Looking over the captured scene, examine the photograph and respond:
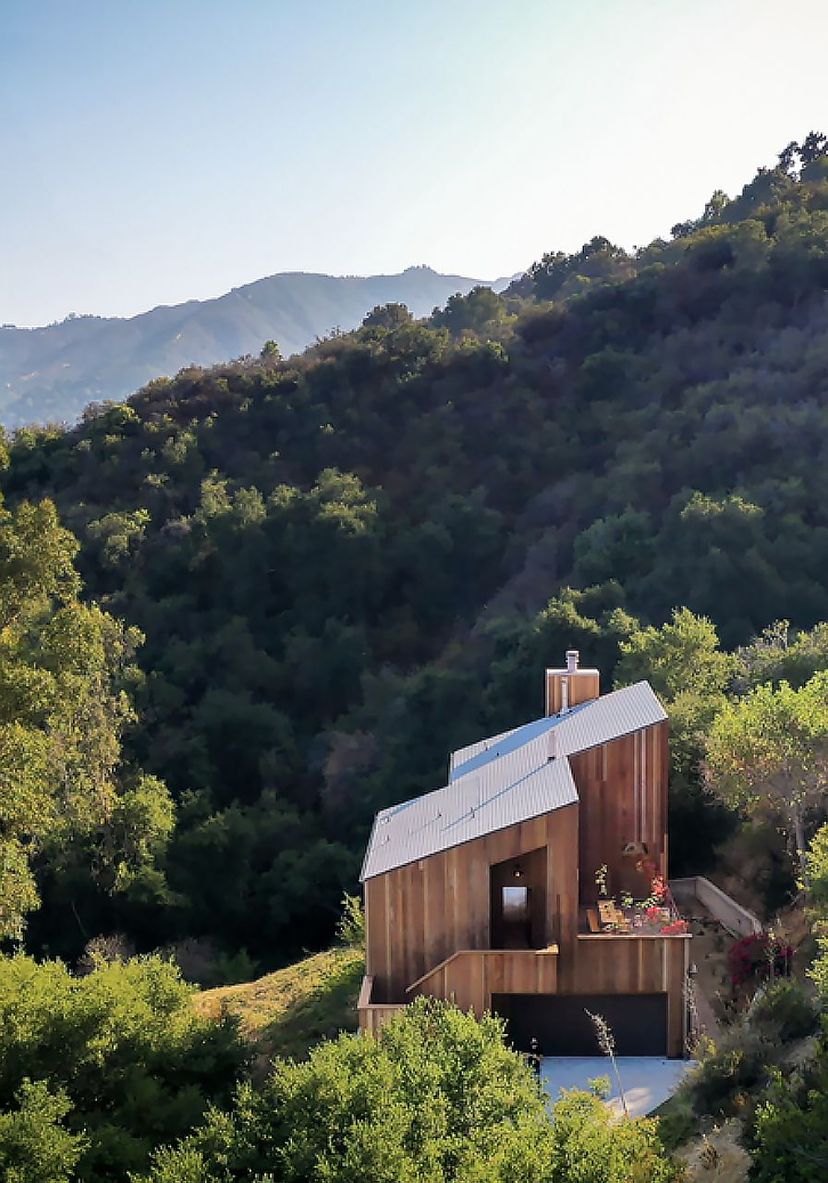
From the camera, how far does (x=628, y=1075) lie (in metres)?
10.6

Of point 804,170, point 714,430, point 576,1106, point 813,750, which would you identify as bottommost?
point 576,1106

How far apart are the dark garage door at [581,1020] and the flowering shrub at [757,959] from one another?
983mm

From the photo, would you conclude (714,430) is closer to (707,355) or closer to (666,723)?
(707,355)

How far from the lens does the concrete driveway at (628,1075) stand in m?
9.95

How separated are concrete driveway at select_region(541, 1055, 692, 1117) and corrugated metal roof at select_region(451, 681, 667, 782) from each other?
3791 millimetres

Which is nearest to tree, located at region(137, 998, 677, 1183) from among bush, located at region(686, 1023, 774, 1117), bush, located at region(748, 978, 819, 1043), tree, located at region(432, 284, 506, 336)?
bush, located at region(686, 1023, 774, 1117)

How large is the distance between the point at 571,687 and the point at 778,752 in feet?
15.4

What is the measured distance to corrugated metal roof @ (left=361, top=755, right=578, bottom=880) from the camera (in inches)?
435

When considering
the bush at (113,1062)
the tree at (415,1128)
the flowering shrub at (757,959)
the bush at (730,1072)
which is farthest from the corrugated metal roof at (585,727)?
the bush at (113,1062)

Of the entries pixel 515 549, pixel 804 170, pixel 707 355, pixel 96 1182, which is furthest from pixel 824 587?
pixel 804 170

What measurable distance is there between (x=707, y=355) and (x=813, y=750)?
2889 cm

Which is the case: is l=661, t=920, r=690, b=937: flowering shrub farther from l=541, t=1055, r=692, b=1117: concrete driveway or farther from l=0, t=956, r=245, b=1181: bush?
l=0, t=956, r=245, b=1181: bush

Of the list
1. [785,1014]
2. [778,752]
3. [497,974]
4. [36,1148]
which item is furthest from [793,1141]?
[36,1148]

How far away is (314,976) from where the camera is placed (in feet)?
52.6
